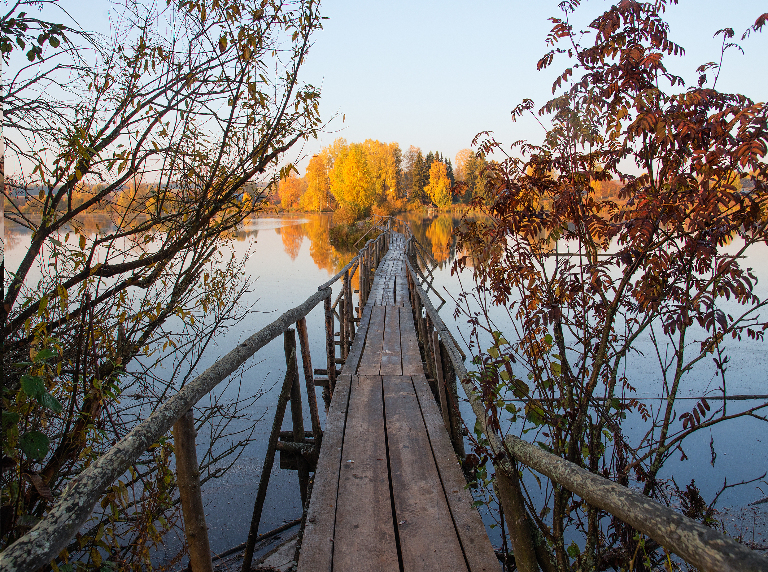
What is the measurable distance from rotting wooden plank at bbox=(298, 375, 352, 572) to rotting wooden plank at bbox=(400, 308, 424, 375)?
1.59 meters

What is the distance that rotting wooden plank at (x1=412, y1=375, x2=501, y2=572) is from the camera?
2.12m

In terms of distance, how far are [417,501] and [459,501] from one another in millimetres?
230

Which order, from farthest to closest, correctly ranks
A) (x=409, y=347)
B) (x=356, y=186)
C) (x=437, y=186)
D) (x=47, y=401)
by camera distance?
(x=437, y=186)
(x=356, y=186)
(x=409, y=347)
(x=47, y=401)

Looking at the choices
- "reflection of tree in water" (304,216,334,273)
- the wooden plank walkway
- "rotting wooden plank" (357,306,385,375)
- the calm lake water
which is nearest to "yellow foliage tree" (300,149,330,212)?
"reflection of tree in water" (304,216,334,273)

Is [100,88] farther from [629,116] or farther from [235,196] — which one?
[629,116]

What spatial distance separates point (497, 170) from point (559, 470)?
1849 mm

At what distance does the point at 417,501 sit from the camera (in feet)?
8.50

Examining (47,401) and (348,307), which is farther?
(348,307)

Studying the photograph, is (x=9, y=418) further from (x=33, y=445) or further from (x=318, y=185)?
(x=318, y=185)

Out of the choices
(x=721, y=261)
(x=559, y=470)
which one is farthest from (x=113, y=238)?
(x=721, y=261)

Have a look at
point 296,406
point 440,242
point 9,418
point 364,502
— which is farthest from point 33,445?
point 440,242

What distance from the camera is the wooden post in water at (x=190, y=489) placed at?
1.75 metres

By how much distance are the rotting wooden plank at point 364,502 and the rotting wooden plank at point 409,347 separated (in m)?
1.38

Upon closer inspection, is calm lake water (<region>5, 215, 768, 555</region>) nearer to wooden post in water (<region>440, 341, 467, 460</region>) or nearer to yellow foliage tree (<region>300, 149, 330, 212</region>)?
wooden post in water (<region>440, 341, 467, 460</region>)
